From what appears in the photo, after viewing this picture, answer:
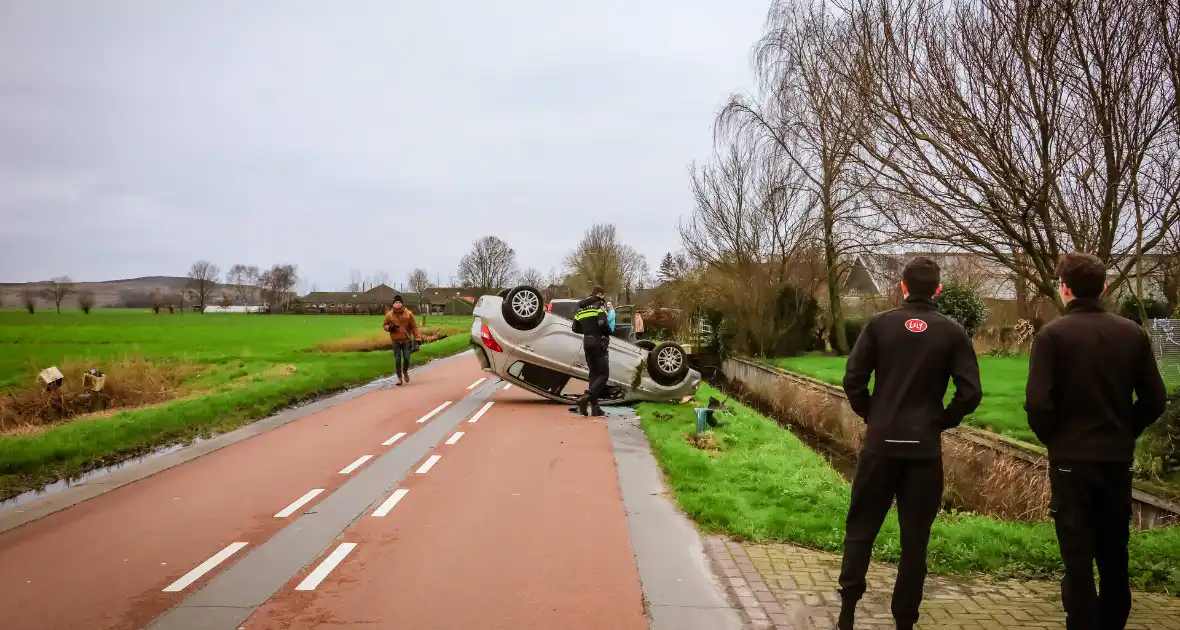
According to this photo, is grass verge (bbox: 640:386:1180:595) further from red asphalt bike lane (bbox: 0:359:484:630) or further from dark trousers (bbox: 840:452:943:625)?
red asphalt bike lane (bbox: 0:359:484:630)

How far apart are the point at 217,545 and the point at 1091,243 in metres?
8.94

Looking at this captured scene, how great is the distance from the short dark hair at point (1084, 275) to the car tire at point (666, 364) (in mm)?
10500

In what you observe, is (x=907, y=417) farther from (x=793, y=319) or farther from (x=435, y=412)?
(x=793, y=319)

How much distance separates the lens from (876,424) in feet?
13.2

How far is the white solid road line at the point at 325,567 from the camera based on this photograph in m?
4.95

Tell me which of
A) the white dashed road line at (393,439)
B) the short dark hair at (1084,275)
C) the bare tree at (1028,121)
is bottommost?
the white dashed road line at (393,439)

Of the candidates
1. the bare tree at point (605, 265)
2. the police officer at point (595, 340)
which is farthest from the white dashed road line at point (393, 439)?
the bare tree at point (605, 265)

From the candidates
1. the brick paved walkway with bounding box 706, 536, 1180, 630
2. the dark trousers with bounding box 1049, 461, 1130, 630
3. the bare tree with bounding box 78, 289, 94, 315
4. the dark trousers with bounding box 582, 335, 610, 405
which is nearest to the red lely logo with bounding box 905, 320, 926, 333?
the dark trousers with bounding box 1049, 461, 1130, 630

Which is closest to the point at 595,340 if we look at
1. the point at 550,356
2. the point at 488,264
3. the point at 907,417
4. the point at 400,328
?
the point at 550,356

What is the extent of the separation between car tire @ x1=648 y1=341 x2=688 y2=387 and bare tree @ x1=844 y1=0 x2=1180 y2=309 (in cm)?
588

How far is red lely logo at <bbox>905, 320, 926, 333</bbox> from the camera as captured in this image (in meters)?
3.97

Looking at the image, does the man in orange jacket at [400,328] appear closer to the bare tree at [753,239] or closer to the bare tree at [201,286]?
the bare tree at [753,239]

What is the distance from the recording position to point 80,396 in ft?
51.0

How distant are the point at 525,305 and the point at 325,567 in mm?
9150
